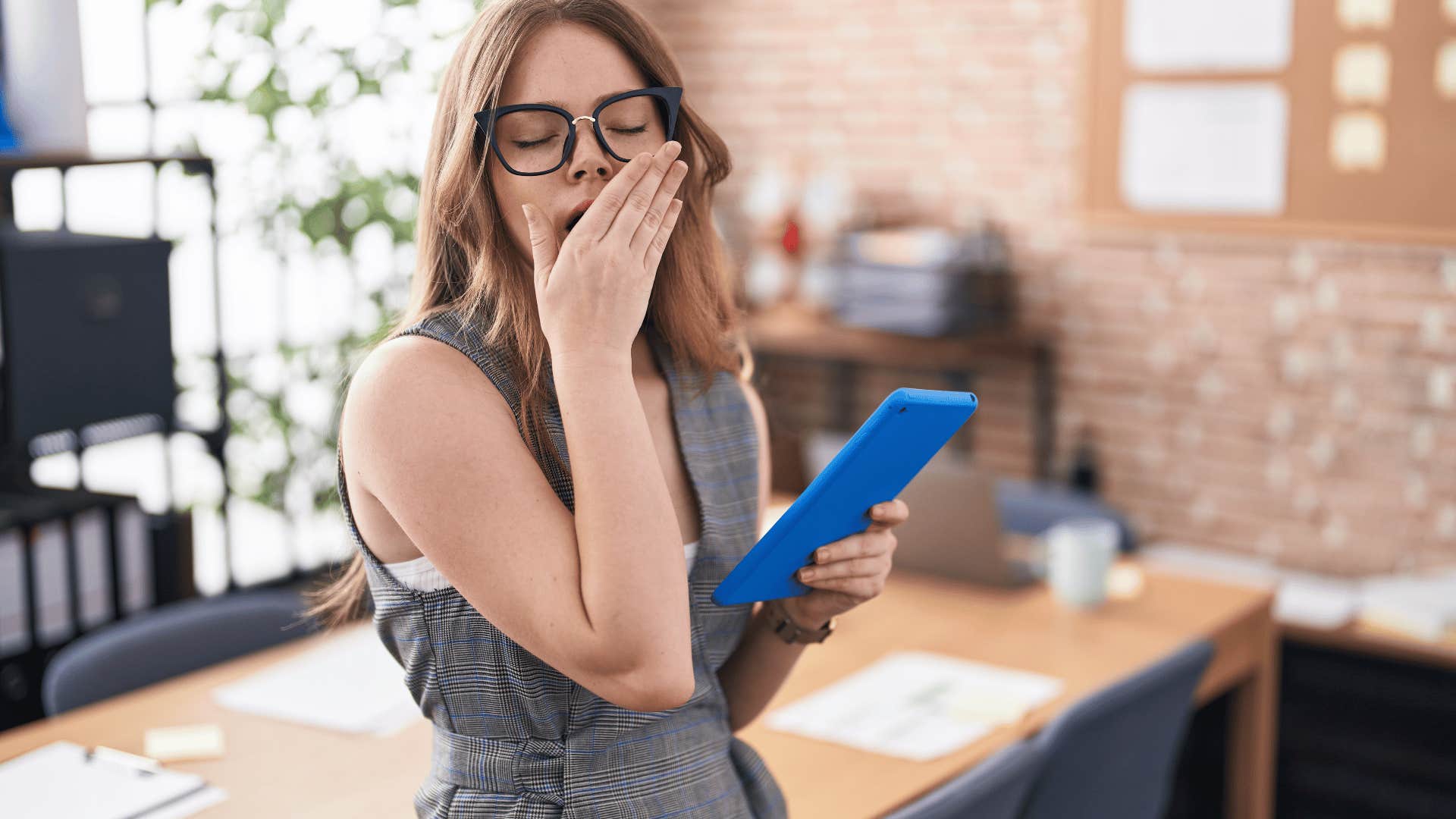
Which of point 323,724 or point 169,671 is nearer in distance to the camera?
point 323,724

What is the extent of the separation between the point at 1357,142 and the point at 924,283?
126 centimetres

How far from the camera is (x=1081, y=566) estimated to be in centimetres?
273

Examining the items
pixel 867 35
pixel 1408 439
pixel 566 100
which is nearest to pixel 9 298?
pixel 566 100

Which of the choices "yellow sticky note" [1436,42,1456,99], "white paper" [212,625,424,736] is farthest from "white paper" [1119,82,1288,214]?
"white paper" [212,625,424,736]

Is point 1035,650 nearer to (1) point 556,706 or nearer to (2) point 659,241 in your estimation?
(1) point 556,706

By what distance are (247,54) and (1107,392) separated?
274 centimetres

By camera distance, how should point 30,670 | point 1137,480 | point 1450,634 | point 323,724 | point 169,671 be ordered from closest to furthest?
point 323,724, point 169,671, point 30,670, point 1450,634, point 1137,480

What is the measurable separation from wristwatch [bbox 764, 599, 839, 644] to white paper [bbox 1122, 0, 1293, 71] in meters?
3.20

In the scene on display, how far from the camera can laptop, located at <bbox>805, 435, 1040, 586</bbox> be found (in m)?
2.81

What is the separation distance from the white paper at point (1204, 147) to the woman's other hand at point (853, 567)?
3138 mm

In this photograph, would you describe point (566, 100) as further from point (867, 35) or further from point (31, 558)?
point (867, 35)

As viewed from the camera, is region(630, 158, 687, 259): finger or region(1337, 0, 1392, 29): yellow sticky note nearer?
region(630, 158, 687, 259): finger

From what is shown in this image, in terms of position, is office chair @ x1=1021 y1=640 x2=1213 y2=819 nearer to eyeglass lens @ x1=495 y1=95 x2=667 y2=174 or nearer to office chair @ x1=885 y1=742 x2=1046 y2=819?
office chair @ x1=885 y1=742 x2=1046 y2=819

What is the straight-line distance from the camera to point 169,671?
96.3 inches
